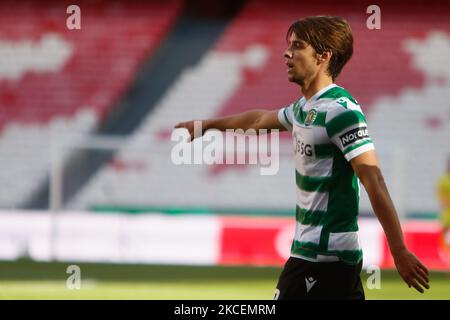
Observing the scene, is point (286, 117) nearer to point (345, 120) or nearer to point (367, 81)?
point (345, 120)

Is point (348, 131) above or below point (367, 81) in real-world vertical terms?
below

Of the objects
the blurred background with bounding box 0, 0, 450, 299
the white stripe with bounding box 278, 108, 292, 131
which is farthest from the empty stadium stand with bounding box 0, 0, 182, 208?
the white stripe with bounding box 278, 108, 292, 131

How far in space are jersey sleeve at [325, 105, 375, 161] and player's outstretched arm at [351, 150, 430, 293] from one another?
3 centimetres

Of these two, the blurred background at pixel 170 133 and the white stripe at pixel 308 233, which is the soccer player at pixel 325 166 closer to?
the white stripe at pixel 308 233

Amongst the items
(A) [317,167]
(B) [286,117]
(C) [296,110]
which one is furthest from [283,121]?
(A) [317,167]

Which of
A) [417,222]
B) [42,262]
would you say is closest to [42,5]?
[42,262]

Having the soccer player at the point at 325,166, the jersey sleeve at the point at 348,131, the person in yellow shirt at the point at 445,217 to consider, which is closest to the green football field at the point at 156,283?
the person in yellow shirt at the point at 445,217

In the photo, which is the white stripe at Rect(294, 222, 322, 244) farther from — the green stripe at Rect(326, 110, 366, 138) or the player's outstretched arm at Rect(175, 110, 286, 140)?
Result: the player's outstretched arm at Rect(175, 110, 286, 140)

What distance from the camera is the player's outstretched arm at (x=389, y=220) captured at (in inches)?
144

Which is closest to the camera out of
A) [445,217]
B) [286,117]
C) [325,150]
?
[325,150]

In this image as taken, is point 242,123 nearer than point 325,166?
No

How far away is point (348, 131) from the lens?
3891mm

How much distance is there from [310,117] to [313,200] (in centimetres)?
34

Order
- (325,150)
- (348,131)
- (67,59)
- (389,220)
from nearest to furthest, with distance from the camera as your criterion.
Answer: (389,220) < (348,131) < (325,150) < (67,59)
